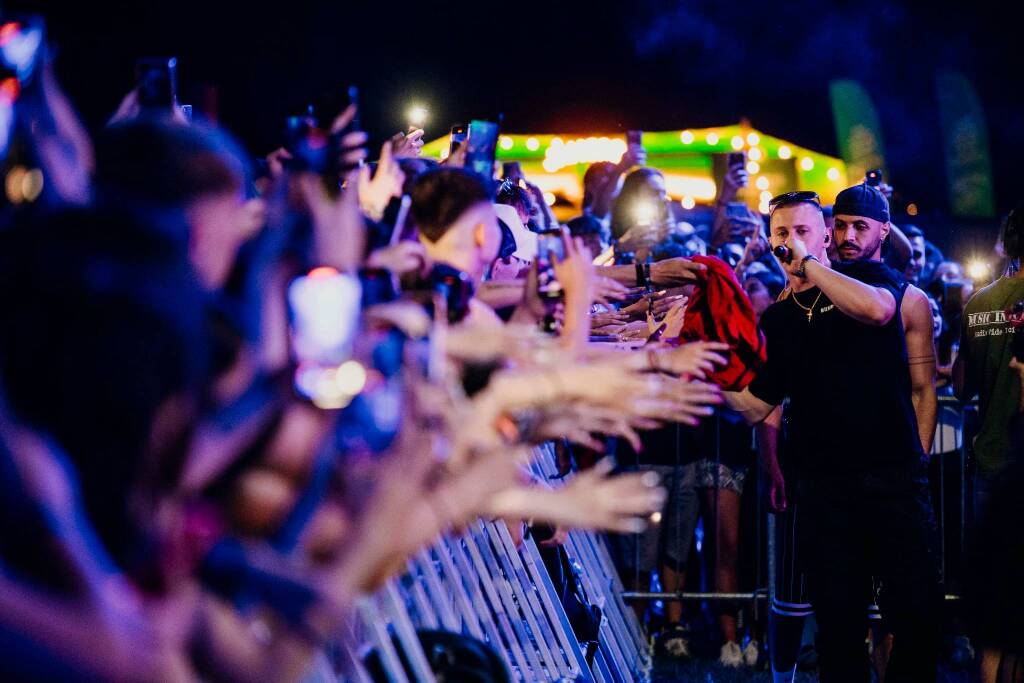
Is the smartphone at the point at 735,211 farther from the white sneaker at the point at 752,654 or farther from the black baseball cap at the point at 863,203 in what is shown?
the white sneaker at the point at 752,654

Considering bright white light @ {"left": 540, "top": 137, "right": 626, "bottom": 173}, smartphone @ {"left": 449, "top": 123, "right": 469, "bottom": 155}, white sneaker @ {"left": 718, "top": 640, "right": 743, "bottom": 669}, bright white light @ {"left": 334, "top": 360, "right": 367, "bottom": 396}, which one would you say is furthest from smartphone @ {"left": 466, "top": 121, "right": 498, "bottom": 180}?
bright white light @ {"left": 540, "top": 137, "right": 626, "bottom": 173}

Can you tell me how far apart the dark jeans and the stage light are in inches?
235

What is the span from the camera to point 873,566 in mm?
5117

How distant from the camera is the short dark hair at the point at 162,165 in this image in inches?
87.7

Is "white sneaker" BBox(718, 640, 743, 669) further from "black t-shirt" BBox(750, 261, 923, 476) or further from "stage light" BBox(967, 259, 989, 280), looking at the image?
"stage light" BBox(967, 259, 989, 280)

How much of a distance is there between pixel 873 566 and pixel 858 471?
0.45 metres

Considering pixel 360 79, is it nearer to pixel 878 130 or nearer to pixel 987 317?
pixel 878 130

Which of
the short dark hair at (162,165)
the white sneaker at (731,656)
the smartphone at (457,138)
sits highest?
the smartphone at (457,138)

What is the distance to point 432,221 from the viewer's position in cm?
332

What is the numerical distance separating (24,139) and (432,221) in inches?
47.2

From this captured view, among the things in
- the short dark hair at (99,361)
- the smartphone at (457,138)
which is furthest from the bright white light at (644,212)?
the short dark hair at (99,361)

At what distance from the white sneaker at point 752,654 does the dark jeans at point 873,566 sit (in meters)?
1.86

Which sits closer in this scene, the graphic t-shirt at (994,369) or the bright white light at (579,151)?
the graphic t-shirt at (994,369)

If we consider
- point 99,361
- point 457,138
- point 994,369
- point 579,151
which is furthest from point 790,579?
point 579,151
